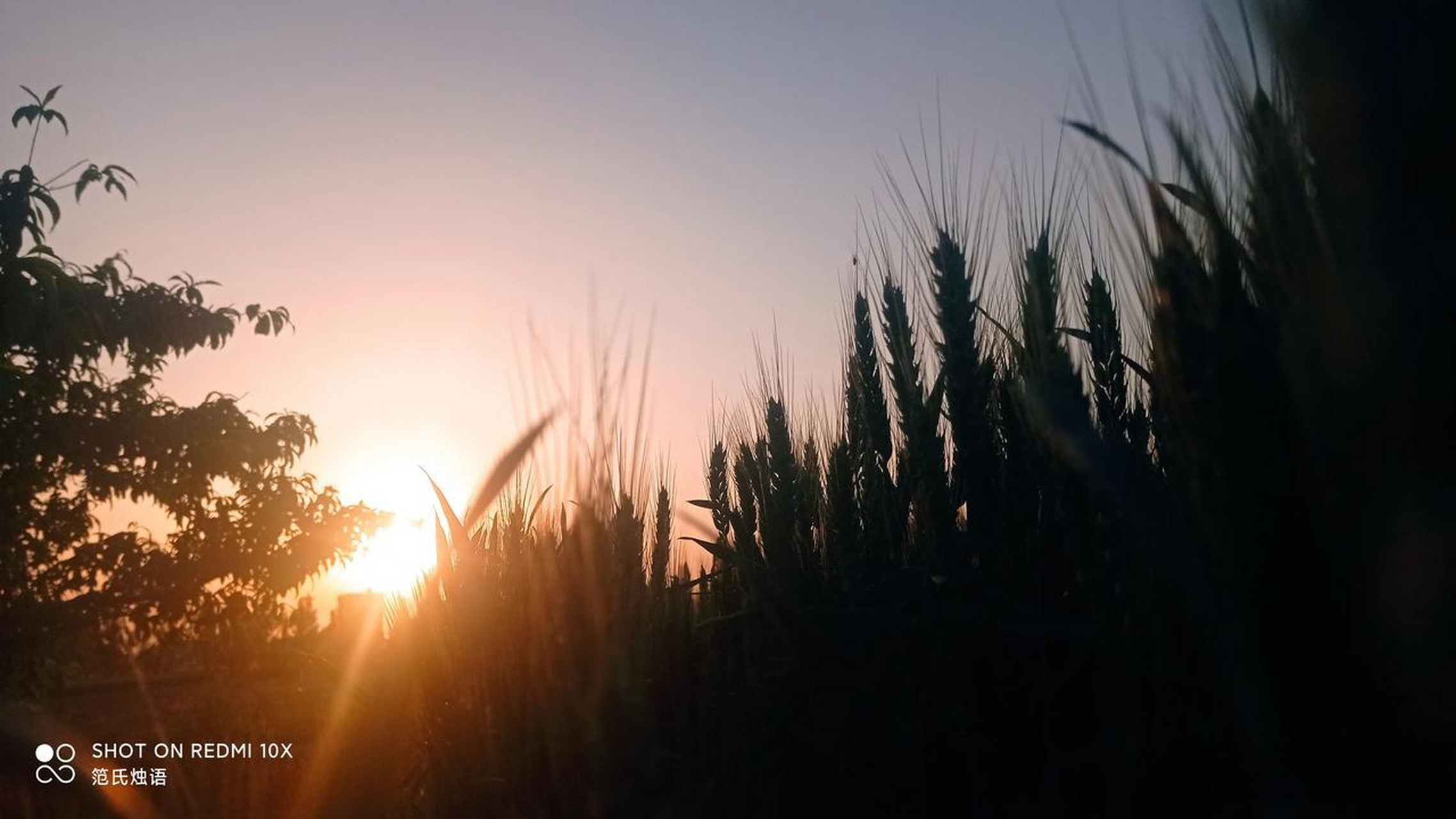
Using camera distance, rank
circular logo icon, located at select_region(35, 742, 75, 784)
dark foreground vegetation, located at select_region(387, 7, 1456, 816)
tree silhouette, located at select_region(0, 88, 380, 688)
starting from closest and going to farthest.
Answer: dark foreground vegetation, located at select_region(387, 7, 1456, 816), circular logo icon, located at select_region(35, 742, 75, 784), tree silhouette, located at select_region(0, 88, 380, 688)

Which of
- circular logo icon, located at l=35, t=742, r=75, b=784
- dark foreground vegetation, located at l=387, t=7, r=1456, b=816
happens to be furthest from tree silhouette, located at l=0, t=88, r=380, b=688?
dark foreground vegetation, located at l=387, t=7, r=1456, b=816

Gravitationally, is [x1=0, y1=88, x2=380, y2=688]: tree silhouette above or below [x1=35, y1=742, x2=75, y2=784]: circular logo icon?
above

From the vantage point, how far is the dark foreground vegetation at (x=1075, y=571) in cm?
74

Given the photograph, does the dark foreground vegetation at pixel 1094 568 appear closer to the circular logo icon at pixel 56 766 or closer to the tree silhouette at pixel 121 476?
the circular logo icon at pixel 56 766

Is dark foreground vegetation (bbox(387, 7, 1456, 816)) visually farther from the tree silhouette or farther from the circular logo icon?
the tree silhouette

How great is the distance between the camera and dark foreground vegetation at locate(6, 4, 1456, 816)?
0.74 metres

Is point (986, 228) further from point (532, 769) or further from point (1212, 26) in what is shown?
point (532, 769)

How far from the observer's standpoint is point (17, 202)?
4410 millimetres

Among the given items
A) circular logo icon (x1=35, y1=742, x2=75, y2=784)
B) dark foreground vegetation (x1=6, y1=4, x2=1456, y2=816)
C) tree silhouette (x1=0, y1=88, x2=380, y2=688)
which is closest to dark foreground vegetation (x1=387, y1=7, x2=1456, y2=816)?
dark foreground vegetation (x1=6, y1=4, x2=1456, y2=816)

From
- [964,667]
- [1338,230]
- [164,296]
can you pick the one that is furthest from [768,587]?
[164,296]

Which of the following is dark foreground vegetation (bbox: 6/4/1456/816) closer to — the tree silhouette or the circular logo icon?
the circular logo icon

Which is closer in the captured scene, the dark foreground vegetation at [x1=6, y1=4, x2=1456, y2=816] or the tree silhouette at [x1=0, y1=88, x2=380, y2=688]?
the dark foreground vegetation at [x1=6, y1=4, x2=1456, y2=816]

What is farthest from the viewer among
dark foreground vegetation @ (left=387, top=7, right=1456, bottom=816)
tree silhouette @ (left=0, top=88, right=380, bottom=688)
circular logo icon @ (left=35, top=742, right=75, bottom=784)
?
tree silhouette @ (left=0, top=88, right=380, bottom=688)

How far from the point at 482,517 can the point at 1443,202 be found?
1716 millimetres
